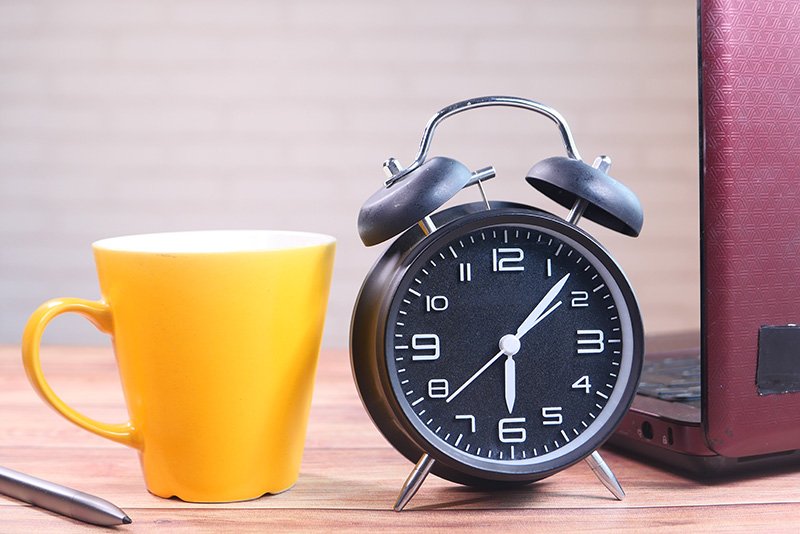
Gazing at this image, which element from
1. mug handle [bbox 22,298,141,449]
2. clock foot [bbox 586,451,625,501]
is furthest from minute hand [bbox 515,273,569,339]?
mug handle [bbox 22,298,141,449]

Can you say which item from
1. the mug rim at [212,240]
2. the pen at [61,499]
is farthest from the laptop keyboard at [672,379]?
the pen at [61,499]

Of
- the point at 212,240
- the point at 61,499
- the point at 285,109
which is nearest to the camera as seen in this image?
the point at 61,499

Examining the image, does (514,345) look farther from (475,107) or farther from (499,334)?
(475,107)

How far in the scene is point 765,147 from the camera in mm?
682

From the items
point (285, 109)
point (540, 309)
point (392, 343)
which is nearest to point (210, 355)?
point (392, 343)

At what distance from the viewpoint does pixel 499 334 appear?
0.67 metres

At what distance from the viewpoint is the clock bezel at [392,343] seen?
646mm

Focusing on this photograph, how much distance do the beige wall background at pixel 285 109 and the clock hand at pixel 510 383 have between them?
1509 millimetres

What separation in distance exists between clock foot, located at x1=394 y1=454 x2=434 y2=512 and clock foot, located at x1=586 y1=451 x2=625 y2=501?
0.12 metres

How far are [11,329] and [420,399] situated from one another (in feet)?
6.17

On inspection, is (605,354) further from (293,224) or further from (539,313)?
(293,224)

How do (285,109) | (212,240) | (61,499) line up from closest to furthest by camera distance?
1. (61,499)
2. (212,240)
3. (285,109)

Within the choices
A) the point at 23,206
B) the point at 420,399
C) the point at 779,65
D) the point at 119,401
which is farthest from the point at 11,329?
the point at 779,65

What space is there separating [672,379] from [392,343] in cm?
33
